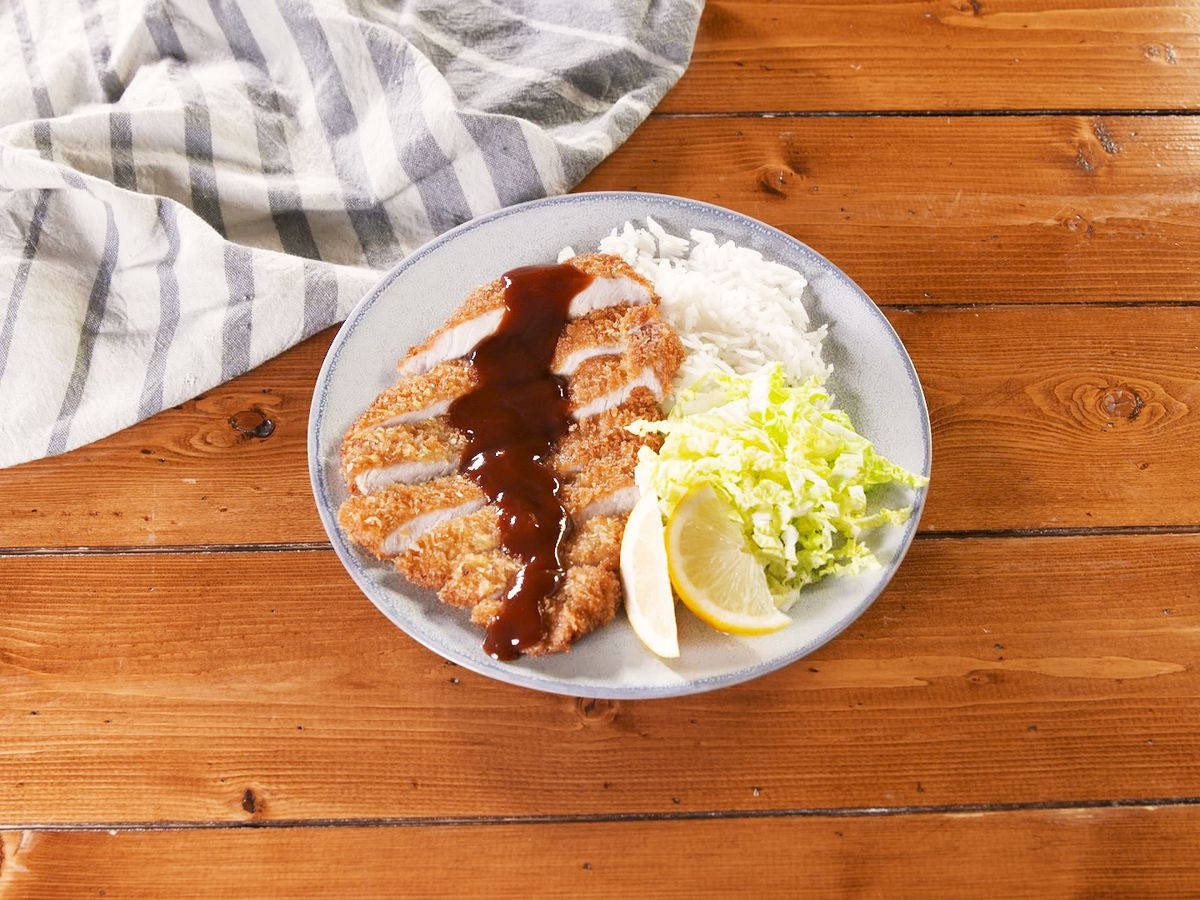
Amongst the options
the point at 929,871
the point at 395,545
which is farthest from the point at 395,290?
the point at 929,871

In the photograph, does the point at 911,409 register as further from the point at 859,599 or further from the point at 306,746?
the point at 306,746

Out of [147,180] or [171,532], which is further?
[147,180]

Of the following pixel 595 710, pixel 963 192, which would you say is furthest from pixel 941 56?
pixel 595 710

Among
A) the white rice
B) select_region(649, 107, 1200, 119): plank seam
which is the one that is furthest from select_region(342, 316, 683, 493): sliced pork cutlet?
select_region(649, 107, 1200, 119): plank seam

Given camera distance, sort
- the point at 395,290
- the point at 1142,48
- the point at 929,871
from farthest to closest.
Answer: the point at 1142,48, the point at 395,290, the point at 929,871

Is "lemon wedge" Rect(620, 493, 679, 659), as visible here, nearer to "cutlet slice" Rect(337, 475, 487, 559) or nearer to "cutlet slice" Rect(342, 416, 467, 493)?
"cutlet slice" Rect(337, 475, 487, 559)

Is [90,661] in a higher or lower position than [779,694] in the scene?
higher
